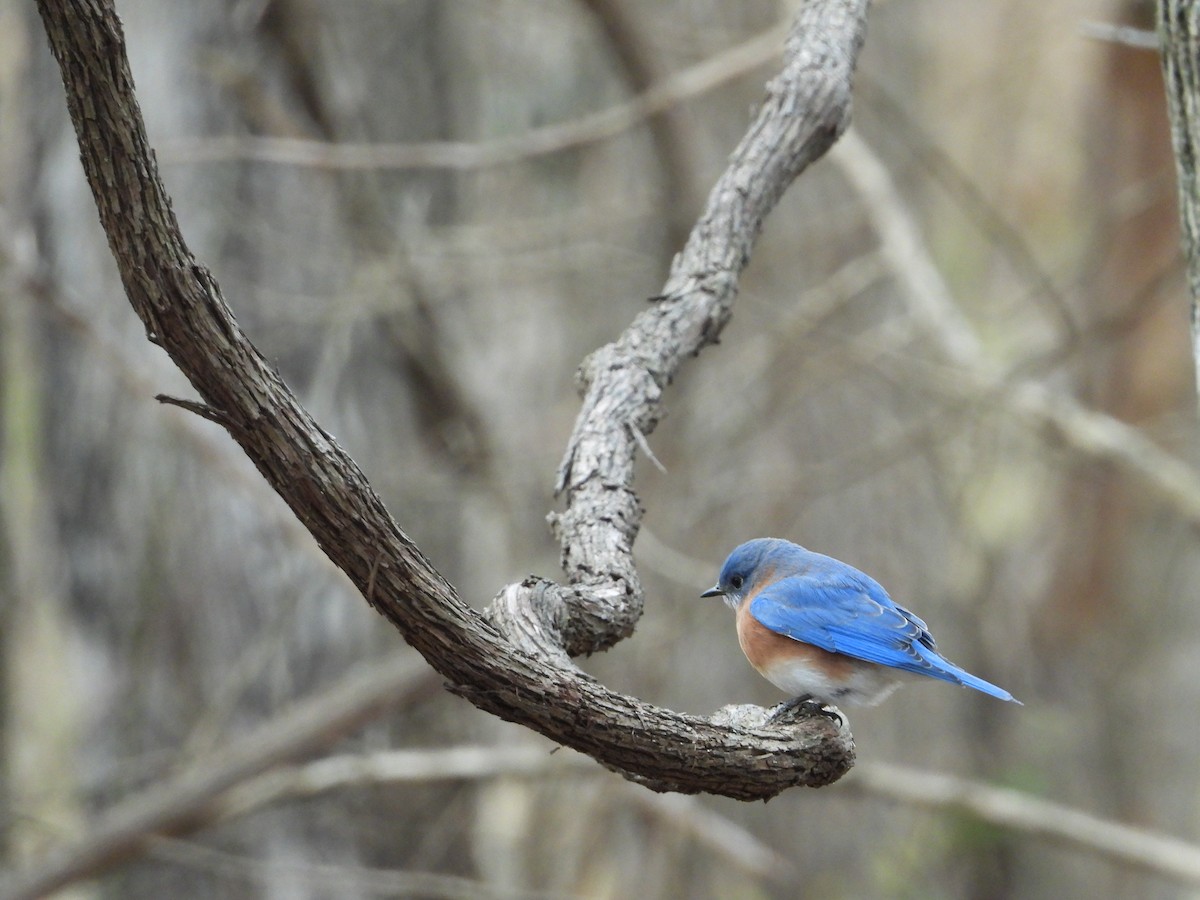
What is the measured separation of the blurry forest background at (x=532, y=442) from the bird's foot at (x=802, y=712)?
2624mm

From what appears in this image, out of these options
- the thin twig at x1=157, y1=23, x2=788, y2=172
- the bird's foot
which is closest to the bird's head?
the bird's foot

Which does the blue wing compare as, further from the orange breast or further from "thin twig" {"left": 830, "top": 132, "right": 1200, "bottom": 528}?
"thin twig" {"left": 830, "top": 132, "right": 1200, "bottom": 528}

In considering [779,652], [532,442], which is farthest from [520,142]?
[779,652]

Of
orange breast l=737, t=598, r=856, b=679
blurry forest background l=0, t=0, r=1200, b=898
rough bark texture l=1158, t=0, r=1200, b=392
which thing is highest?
blurry forest background l=0, t=0, r=1200, b=898

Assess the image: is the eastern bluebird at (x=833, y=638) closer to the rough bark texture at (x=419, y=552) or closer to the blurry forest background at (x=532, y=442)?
the rough bark texture at (x=419, y=552)

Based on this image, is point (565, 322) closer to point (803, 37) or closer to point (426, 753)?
point (426, 753)

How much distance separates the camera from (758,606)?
2.58m

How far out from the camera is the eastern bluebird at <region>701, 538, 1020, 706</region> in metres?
2.36

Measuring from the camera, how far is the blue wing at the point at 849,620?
237cm

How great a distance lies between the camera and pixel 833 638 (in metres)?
2.42

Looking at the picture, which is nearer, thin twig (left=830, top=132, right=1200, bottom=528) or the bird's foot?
the bird's foot

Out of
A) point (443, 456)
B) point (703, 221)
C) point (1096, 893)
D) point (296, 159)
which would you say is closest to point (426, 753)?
point (443, 456)

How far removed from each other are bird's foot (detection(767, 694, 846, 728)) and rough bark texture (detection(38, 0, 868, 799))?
4 cm

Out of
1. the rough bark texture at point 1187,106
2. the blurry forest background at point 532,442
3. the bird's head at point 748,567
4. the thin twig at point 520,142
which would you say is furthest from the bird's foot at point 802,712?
the thin twig at point 520,142
